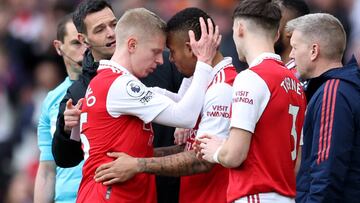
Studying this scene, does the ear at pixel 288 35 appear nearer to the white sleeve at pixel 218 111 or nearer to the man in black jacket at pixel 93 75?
the man in black jacket at pixel 93 75

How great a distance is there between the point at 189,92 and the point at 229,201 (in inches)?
29.9

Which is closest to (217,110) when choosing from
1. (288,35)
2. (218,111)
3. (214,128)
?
(218,111)

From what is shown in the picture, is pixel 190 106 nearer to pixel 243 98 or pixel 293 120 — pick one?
pixel 243 98

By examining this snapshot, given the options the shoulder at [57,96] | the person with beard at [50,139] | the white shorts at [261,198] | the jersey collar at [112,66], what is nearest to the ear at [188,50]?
the jersey collar at [112,66]

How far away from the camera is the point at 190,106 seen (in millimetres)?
7234

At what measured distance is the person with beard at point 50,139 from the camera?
9.12 metres

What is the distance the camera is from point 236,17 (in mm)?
7215

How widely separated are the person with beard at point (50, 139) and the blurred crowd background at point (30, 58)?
126 inches

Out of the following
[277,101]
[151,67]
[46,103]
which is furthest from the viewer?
[46,103]

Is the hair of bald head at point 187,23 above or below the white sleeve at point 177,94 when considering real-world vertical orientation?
above

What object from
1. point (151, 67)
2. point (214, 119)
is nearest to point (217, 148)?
point (214, 119)

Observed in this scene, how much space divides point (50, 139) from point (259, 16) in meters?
2.84

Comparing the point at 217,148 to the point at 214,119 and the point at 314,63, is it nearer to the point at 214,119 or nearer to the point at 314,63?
the point at 214,119

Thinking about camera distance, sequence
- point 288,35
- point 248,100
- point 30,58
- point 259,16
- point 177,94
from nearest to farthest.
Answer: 1. point 248,100
2. point 259,16
3. point 177,94
4. point 288,35
5. point 30,58
